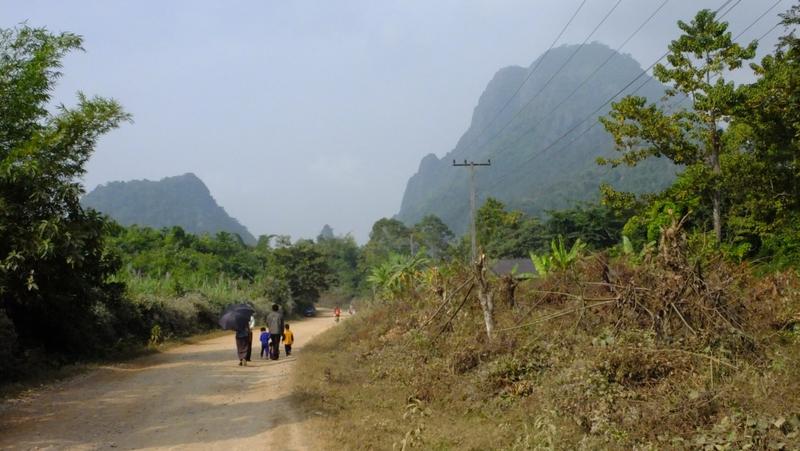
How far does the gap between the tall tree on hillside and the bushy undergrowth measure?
10306mm

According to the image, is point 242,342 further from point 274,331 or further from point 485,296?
point 485,296

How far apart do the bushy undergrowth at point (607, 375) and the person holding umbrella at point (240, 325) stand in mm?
2954

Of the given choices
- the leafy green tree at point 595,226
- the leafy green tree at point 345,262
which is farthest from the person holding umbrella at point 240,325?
the leafy green tree at point 345,262

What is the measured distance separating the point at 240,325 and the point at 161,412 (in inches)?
219

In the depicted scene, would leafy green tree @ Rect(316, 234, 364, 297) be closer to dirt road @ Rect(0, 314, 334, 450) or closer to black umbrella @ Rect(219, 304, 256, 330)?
black umbrella @ Rect(219, 304, 256, 330)

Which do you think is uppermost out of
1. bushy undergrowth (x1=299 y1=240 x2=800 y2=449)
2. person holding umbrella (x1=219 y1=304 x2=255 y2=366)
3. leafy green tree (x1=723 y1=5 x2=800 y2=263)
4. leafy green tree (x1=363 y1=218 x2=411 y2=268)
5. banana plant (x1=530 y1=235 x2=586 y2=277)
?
leafy green tree (x1=363 y1=218 x2=411 y2=268)

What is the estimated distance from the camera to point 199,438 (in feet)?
26.3

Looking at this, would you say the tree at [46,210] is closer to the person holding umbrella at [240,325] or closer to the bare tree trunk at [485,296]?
the person holding umbrella at [240,325]

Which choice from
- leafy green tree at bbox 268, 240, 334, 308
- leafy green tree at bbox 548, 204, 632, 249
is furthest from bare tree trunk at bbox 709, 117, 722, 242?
leafy green tree at bbox 268, 240, 334, 308

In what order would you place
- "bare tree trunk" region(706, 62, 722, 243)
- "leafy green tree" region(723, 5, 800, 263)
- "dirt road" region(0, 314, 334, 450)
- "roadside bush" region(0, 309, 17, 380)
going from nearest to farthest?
1. "dirt road" region(0, 314, 334, 450)
2. "roadside bush" region(0, 309, 17, 380)
3. "leafy green tree" region(723, 5, 800, 263)
4. "bare tree trunk" region(706, 62, 722, 243)

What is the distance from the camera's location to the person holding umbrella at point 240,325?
49.5 feet

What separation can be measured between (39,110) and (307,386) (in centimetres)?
818

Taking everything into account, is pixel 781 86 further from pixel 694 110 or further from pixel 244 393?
pixel 244 393

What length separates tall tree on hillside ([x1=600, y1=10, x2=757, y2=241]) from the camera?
2155 centimetres
